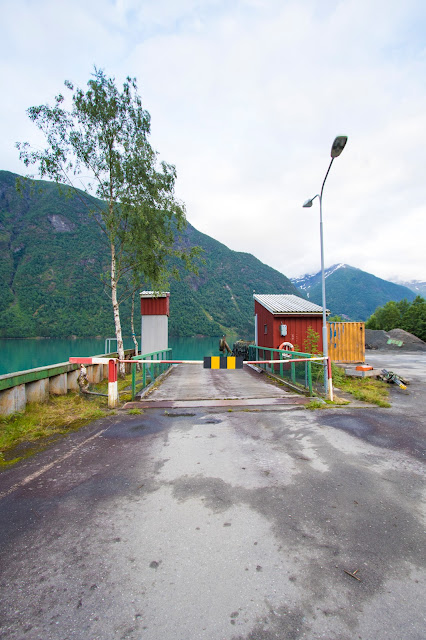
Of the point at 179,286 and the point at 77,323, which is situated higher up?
the point at 179,286

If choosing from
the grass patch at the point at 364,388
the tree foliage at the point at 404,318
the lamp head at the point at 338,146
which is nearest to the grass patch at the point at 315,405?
the grass patch at the point at 364,388

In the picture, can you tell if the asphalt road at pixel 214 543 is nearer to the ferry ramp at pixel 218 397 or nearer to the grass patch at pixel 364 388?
the ferry ramp at pixel 218 397

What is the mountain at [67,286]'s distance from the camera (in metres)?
111

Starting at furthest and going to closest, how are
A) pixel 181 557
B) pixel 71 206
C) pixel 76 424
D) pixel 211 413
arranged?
1. pixel 71 206
2. pixel 211 413
3. pixel 76 424
4. pixel 181 557

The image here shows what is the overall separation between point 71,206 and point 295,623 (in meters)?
201

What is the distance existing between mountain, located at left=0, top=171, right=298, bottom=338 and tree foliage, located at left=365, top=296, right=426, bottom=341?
5990cm

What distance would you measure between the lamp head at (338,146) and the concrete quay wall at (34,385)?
28.9 feet

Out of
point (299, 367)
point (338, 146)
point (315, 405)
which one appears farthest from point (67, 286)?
point (315, 405)

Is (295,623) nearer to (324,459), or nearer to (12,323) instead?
(324,459)

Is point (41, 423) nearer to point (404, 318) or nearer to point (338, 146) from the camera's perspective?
point (338, 146)

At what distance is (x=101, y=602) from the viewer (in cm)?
189

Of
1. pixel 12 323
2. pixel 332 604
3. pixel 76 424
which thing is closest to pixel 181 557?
pixel 332 604

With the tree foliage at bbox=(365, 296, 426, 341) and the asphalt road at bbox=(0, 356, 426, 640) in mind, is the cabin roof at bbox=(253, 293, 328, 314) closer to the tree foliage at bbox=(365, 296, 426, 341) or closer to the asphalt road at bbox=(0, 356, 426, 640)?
the asphalt road at bbox=(0, 356, 426, 640)

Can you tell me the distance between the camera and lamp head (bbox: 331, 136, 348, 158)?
7.36 m
